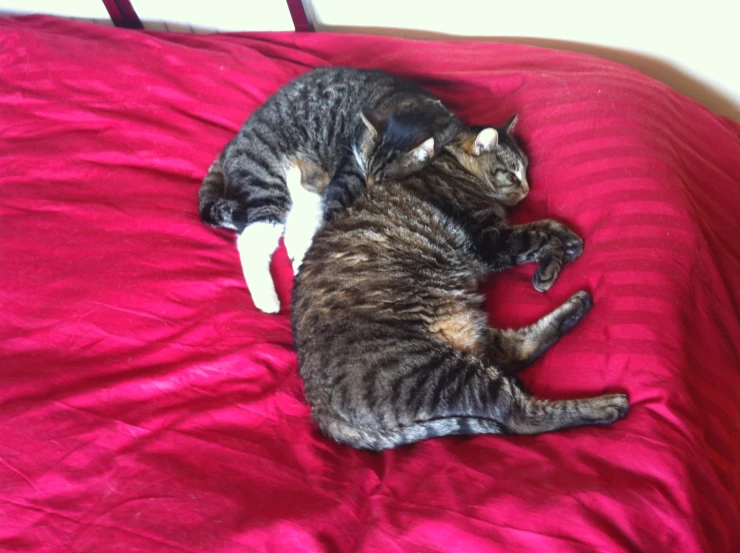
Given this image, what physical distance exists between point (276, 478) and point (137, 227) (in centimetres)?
102

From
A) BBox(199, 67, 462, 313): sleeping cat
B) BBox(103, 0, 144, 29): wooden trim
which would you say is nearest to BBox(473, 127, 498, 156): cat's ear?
BBox(199, 67, 462, 313): sleeping cat

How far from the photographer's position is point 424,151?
169 centimetres

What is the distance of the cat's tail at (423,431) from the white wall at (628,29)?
1.58 m

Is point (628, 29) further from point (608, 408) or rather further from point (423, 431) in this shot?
point (423, 431)

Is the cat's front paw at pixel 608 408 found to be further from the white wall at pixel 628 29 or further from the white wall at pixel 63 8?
the white wall at pixel 63 8

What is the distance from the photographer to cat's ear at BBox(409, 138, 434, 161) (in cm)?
166

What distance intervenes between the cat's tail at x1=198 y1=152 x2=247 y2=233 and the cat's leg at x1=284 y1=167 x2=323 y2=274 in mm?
174

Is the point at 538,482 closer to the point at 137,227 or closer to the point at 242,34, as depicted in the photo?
the point at 137,227

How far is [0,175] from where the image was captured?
1.91m

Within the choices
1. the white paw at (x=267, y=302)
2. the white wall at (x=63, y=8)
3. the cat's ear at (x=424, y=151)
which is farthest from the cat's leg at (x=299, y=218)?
the white wall at (x=63, y=8)

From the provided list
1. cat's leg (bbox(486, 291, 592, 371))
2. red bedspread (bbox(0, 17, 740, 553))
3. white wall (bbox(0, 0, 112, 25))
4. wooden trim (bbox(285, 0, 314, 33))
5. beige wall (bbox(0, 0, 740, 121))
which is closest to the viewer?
red bedspread (bbox(0, 17, 740, 553))

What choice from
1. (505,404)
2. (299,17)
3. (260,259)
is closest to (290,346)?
(260,259)

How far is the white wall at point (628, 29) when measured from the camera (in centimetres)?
182

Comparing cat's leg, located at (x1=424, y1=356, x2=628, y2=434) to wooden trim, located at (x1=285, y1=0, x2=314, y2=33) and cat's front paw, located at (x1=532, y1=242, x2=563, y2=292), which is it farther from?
wooden trim, located at (x1=285, y1=0, x2=314, y2=33)
